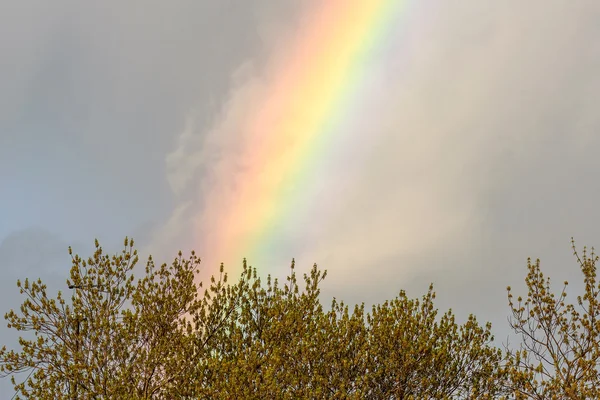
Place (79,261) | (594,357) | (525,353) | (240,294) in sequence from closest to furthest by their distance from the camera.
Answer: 1. (594,357)
2. (525,353)
3. (79,261)
4. (240,294)

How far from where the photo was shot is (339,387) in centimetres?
1830

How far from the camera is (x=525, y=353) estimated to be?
17859 millimetres

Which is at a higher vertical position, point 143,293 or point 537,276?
point 143,293

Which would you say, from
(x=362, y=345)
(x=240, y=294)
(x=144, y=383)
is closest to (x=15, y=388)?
(x=144, y=383)

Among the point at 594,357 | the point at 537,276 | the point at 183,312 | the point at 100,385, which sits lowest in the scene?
the point at 594,357

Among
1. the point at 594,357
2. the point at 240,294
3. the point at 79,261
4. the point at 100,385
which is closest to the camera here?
the point at 594,357

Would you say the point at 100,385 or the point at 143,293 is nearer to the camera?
the point at 100,385

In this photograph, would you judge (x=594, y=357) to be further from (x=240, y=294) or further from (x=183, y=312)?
(x=183, y=312)

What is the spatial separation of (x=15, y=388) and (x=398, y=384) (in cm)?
1334

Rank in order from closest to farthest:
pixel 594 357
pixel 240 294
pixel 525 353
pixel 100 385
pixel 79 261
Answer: pixel 594 357 < pixel 525 353 < pixel 100 385 < pixel 79 261 < pixel 240 294

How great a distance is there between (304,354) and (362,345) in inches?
82.3

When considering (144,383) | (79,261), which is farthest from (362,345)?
(79,261)

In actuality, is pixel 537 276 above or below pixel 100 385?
above

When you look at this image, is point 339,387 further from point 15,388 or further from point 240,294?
point 15,388
